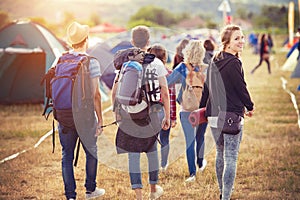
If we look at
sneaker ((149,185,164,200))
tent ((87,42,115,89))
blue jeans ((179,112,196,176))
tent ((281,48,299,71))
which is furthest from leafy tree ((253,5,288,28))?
sneaker ((149,185,164,200))

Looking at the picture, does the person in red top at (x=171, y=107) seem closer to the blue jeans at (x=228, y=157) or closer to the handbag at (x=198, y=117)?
the handbag at (x=198, y=117)

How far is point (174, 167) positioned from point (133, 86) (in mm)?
2354

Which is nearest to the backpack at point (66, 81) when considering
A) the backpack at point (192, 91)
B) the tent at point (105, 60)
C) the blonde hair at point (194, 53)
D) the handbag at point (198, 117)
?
the handbag at point (198, 117)

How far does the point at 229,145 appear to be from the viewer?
4.78 metres

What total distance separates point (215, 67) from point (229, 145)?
675 mm

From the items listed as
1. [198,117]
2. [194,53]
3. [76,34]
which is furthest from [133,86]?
[194,53]

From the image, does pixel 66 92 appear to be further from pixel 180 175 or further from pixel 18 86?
pixel 18 86

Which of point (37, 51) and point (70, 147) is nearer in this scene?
point (70, 147)

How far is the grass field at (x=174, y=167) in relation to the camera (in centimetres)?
575

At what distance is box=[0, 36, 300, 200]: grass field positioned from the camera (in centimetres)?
575

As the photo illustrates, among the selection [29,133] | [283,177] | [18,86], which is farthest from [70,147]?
[18,86]

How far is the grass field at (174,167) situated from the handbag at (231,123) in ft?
3.55

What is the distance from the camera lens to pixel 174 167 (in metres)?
6.81

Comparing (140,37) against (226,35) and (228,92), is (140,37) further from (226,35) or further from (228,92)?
(228,92)
